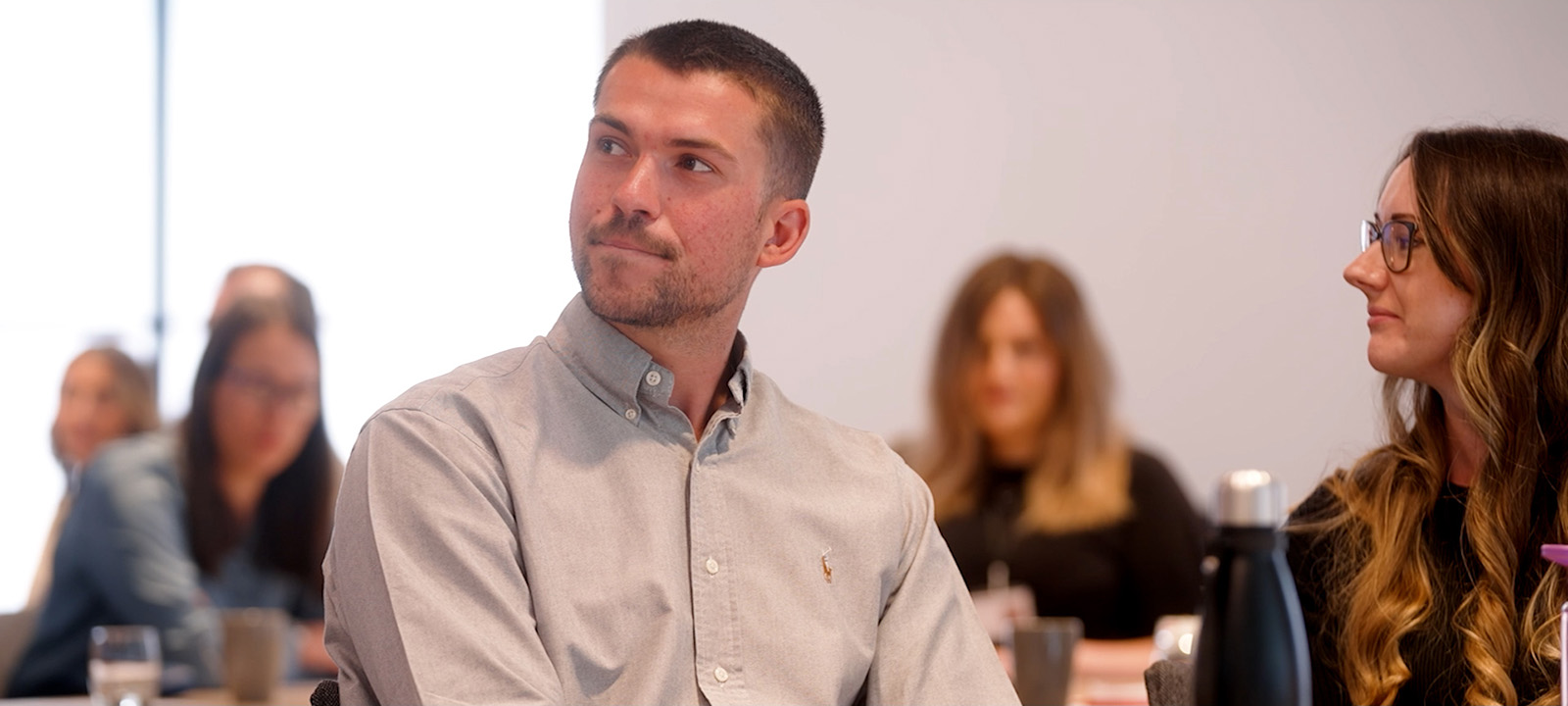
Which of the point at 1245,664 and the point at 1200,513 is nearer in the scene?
the point at 1245,664

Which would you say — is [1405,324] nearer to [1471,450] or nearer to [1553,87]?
[1471,450]

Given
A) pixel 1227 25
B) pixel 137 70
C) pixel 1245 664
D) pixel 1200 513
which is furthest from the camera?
pixel 137 70

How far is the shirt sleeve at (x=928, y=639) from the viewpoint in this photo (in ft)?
5.44

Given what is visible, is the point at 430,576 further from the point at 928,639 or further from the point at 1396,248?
the point at 1396,248

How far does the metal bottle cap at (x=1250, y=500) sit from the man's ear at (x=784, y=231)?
790 mm

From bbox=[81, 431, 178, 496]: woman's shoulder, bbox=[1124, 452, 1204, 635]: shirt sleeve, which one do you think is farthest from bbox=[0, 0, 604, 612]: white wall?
bbox=[1124, 452, 1204, 635]: shirt sleeve

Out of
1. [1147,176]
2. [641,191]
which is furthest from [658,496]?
[1147,176]

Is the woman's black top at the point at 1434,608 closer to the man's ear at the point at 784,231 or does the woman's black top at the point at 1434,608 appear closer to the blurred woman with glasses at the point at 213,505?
the man's ear at the point at 784,231

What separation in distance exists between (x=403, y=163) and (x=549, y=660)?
139 inches

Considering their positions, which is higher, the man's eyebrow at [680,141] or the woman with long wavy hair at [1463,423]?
the man's eyebrow at [680,141]

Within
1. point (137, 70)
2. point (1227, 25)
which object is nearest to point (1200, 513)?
point (1227, 25)

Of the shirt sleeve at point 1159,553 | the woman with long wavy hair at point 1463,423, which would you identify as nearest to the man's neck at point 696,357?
the woman with long wavy hair at point 1463,423

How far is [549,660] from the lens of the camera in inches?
57.0

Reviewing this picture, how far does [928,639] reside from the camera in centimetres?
168
